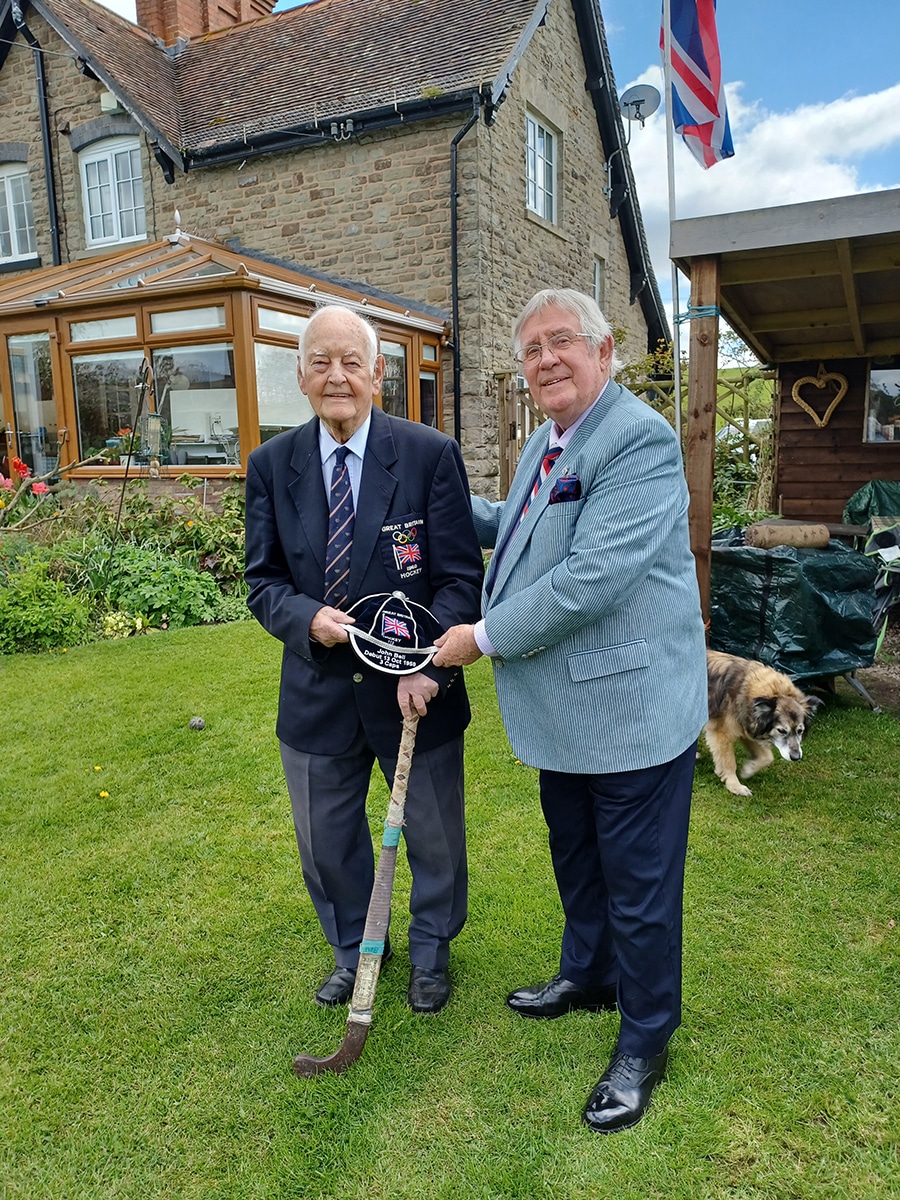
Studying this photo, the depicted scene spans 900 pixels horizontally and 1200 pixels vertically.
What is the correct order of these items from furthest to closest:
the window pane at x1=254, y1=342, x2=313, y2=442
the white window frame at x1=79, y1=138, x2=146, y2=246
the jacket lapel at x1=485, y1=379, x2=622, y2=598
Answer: the white window frame at x1=79, y1=138, x2=146, y2=246 → the window pane at x1=254, y1=342, x2=313, y2=442 → the jacket lapel at x1=485, y1=379, x2=622, y2=598

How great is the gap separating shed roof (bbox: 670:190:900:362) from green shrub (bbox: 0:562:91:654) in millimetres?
5391

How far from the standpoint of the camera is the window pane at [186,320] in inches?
375

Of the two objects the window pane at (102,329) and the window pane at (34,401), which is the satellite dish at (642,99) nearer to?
the window pane at (102,329)

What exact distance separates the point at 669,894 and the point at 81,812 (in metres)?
3.05

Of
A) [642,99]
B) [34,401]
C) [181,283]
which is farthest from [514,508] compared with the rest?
[642,99]

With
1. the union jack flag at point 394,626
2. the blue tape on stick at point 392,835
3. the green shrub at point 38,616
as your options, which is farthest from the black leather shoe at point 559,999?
the green shrub at point 38,616

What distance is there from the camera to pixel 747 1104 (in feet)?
7.35

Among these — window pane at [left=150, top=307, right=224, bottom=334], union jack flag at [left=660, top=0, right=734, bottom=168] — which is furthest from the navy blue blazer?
window pane at [left=150, top=307, right=224, bottom=334]

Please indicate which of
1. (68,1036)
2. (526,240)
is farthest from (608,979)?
(526,240)

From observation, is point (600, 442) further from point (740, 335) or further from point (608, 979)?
point (740, 335)

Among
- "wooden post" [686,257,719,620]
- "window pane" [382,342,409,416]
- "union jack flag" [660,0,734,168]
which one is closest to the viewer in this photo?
"wooden post" [686,257,719,620]

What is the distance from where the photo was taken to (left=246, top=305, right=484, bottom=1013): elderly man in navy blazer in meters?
2.35

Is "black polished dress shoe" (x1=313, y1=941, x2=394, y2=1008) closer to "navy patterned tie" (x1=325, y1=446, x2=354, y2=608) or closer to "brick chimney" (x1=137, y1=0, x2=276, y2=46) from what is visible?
"navy patterned tie" (x1=325, y1=446, x2=354, y2=608)

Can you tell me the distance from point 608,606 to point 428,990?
1.46m
